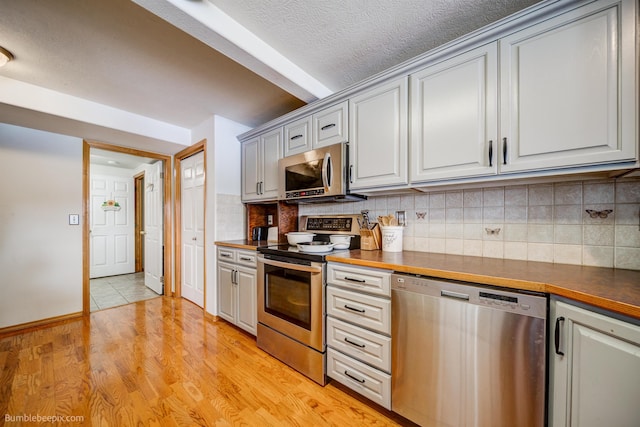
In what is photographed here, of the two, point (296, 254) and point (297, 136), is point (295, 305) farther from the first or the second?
point (297, 136)

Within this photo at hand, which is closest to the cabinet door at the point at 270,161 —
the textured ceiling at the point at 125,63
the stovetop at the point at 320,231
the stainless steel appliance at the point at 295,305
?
the textured ceiling at the point at 125,63

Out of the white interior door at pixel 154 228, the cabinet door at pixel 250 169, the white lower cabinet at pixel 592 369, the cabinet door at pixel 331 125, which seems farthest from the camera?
the white interior door at pixel 154 228

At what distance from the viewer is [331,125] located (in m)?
2.02

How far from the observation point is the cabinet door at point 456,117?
133 centimetres

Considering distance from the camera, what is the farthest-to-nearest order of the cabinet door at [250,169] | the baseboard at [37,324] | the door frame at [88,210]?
the door frame at [88,210], the cabinet door at [250,169], the baseboard at [37,324]

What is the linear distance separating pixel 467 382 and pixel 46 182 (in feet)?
13.5

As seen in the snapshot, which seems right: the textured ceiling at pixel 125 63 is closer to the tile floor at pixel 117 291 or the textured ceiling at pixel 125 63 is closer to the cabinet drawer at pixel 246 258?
the cabinet drawer at pixel 246 258

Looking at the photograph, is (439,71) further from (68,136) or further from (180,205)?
(68,136)

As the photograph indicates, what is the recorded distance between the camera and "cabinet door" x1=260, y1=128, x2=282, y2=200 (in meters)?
2.50

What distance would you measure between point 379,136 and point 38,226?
142 inches

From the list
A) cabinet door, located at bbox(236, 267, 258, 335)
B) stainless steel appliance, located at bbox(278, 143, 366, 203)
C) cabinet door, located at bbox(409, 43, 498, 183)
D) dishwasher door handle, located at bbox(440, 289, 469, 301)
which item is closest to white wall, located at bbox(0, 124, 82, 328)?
cabinet door, located at bbox(236, 267, 258, 335)

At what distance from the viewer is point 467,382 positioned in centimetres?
114

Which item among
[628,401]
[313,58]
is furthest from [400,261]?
[313,58]

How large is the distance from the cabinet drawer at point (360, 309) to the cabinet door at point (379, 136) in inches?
30.2
